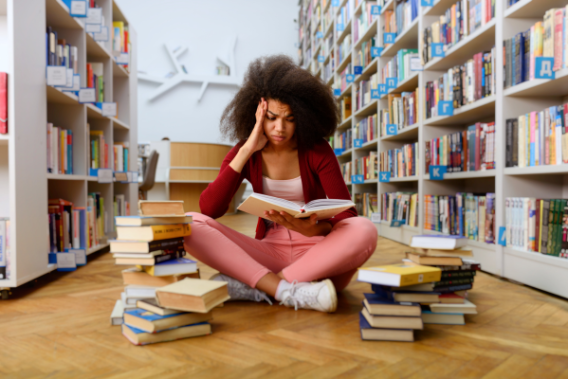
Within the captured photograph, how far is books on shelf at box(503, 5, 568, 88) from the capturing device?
4.78 feet

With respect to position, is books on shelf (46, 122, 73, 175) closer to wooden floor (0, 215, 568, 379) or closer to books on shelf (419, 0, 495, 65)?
wooden floor (0, 215, 568, 379)

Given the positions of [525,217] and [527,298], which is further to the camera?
[525,217]

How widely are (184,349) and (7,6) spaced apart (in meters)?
1.45

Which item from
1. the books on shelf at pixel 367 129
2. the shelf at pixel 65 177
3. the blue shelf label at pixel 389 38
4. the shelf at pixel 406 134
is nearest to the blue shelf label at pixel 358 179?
the books on shelf at pixel 367 129

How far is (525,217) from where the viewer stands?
165 centimetres

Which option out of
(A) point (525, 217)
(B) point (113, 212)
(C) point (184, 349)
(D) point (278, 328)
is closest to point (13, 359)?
(C) point (184, 349)

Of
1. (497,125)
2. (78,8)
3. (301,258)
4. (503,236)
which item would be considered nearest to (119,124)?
(78,8)

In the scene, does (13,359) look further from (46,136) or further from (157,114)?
(157,114)

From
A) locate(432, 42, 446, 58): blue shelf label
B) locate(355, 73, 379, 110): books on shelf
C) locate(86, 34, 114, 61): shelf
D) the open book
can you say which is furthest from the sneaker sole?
locate(355, 73, 379, 110): books on shelf

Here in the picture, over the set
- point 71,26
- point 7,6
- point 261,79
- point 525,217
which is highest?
point 71,26

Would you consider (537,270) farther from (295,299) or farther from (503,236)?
(295,299)

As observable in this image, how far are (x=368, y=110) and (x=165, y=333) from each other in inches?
131

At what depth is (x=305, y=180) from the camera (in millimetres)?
1499

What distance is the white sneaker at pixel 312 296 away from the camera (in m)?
1.24
